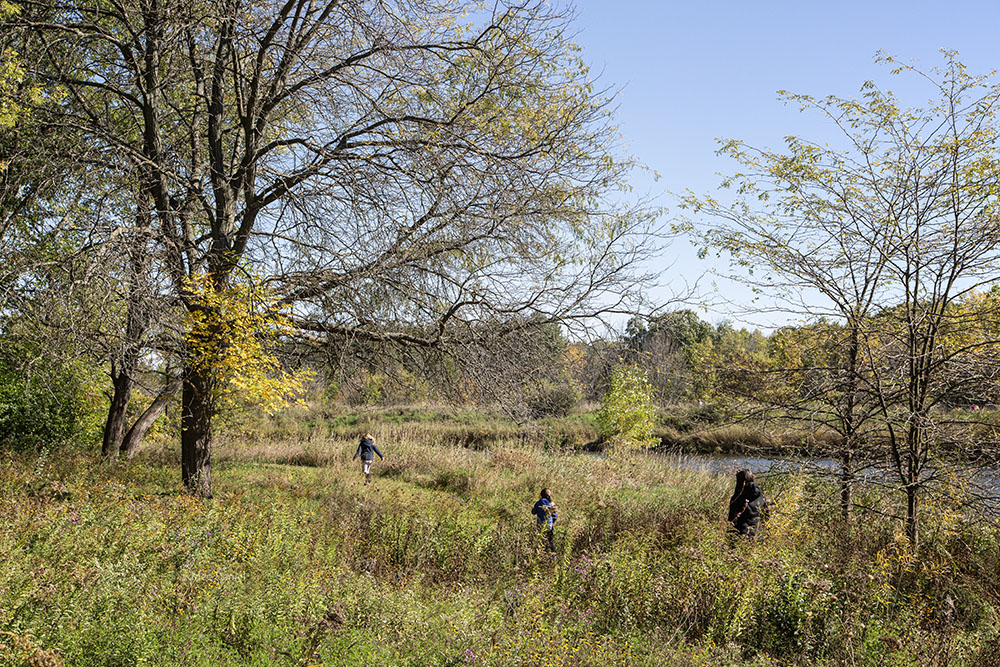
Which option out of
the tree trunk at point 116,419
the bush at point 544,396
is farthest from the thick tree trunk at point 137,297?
the bush at point 544,396

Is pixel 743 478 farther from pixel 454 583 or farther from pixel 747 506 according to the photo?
pixel 454 583

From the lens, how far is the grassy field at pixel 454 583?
459cm

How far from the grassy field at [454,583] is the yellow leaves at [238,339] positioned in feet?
5.51

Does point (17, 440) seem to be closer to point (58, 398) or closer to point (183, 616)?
point (58, 398)

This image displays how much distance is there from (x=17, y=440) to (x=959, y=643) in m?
16.5

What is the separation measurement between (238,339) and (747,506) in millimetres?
7472

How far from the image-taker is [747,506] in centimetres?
860

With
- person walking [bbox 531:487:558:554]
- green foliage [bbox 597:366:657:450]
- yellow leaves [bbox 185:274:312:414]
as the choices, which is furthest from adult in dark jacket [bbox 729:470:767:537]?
green foliage [bbox 597:366:657:450]

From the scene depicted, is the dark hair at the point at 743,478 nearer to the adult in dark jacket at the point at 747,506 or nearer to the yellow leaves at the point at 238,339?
the adult in dark jacket at the point at 747,506

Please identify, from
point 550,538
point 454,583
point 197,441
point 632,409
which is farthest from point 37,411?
point 632,409

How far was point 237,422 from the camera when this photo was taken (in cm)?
1638

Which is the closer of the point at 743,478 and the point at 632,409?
the point at 743,478

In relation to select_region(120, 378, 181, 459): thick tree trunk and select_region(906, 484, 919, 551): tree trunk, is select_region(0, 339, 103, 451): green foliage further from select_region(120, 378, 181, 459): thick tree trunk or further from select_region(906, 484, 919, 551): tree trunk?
select_region(906, 484, 919, 551): tree trunk

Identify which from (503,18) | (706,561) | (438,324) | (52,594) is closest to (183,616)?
(52,594)
